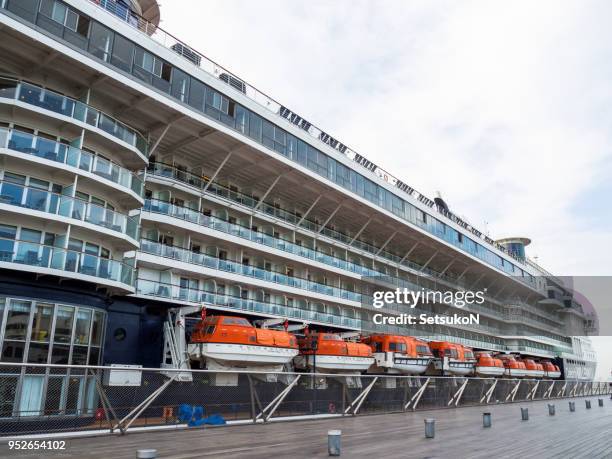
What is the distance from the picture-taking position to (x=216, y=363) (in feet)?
76.5

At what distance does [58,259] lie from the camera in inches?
713

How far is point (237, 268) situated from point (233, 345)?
5988 millimetres

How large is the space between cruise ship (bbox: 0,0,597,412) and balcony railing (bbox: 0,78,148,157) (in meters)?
0.06

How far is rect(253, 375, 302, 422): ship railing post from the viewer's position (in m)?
16.0

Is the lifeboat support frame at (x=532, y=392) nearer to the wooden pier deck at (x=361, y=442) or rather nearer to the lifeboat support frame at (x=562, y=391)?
the lifeboat support frame at (x=562, y=391)

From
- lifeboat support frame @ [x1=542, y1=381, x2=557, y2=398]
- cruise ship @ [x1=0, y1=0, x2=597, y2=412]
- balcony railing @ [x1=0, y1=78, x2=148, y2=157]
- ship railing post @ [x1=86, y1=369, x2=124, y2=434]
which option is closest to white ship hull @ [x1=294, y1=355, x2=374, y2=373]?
cruise ship @ [x1=0, y1=0, x2=597, y2=412]

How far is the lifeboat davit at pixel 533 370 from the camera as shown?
55562 mm

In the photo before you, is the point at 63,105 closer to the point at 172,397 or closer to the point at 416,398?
the point at 172,397

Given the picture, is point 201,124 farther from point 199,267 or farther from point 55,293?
point 55,293

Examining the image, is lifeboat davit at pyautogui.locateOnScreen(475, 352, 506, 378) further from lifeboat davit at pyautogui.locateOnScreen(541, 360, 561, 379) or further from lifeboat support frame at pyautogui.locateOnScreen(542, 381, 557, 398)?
lifeboat davit at pyautogui.locateOnScreen(541, 360, 561, 379)

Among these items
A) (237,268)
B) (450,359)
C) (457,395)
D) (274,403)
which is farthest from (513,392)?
(274,403)

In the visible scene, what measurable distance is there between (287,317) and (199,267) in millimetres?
7485

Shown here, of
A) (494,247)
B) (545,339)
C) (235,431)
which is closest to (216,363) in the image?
(235,431)

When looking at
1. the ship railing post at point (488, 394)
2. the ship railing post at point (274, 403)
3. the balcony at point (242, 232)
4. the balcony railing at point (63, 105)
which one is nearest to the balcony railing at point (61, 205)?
the balcony railing at point (63, 105)
